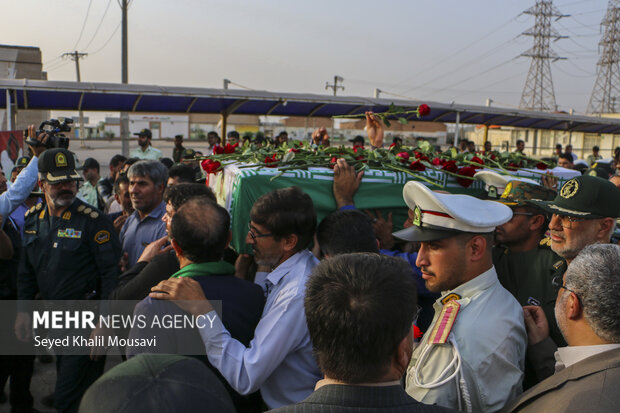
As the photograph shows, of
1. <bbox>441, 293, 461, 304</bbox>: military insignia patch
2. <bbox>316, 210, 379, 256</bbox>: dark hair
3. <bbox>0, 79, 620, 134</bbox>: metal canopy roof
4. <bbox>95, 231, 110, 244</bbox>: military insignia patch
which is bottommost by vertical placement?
<bbox>95, 231, 110, 244</bbox>: military insignia patch

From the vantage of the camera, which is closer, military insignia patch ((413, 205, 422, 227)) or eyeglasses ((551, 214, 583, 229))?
military insignia patch ((413, 205, 422, 227))

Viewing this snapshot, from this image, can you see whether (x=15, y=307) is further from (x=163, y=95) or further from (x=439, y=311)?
(x=163, y=95)

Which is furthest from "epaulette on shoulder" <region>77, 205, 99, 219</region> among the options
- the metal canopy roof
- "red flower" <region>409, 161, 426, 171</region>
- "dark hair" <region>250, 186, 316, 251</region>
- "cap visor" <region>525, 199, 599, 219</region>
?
the metal canopy roof

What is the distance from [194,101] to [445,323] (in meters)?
9.60

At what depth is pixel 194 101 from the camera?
10.4 m

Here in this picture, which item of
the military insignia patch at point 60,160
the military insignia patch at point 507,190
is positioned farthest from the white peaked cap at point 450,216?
the military insignia patch at point 60,160

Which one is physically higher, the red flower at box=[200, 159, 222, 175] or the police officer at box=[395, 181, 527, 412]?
the red flower at box=[200, 159, 222, 175]

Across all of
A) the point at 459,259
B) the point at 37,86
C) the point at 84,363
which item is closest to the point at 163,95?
the point at 37,86

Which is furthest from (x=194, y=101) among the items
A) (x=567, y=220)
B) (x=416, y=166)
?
(x=567, y=220)

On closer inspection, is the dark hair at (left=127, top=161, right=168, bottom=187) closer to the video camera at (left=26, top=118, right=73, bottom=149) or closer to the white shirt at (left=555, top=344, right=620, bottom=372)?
the video camera at (left=26, top=118, right=73, bottom=149)

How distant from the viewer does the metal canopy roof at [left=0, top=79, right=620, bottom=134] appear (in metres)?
8.78

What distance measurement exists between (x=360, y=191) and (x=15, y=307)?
112 inches

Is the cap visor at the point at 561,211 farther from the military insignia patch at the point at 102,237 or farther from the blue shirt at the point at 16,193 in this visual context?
the blue shirt at the point at 16,193

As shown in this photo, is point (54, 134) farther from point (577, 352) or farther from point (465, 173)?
point (577, 352)
